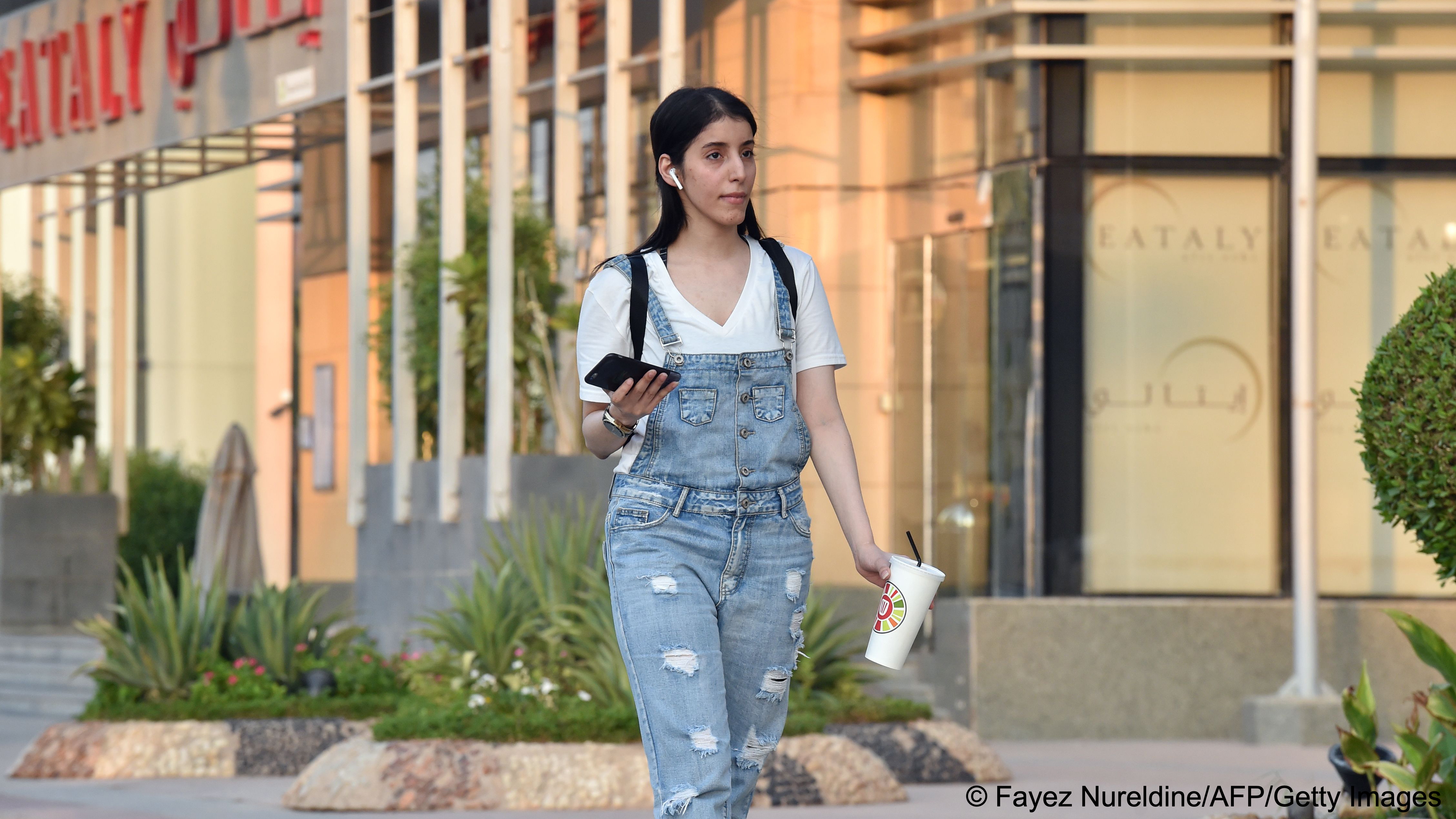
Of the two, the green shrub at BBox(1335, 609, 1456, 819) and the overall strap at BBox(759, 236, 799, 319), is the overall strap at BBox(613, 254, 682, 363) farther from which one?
the green shrub at BBox(1335, 609, 1456, 819)

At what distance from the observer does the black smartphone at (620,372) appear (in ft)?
12.8

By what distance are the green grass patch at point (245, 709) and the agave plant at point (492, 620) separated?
63cm

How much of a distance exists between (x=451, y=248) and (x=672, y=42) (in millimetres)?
2318

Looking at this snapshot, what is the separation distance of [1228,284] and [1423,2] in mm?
2123

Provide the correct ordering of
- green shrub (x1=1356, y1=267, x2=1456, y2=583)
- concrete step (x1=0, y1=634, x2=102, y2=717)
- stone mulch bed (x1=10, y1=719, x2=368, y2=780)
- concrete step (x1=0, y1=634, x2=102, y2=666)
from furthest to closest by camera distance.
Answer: concrete step (x1=0, y1=634, x2=102, y2=666), concrete step (x1=0, y1=634, x2=102, y2=717), stone mulch bed (x1=10, y1=719, x2=368, y2=780), green shrub (x1=1356, y1=267, x2=1456, y2=583)

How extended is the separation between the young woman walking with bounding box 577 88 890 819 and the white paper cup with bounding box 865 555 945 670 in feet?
0.33

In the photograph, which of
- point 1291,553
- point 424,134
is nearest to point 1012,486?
point 1291,553

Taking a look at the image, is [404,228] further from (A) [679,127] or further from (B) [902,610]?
(B) [902,610]

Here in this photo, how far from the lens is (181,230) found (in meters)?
32.4

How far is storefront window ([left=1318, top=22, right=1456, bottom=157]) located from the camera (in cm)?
1351

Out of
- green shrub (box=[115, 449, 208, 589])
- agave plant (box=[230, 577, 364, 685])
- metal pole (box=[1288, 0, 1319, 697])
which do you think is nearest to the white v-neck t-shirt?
agave plant (box=[230, 577, 364, 685])

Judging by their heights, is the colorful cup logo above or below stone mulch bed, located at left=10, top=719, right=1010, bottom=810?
above

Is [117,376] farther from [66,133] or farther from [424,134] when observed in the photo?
[424,134]

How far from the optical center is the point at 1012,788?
9.32 m
